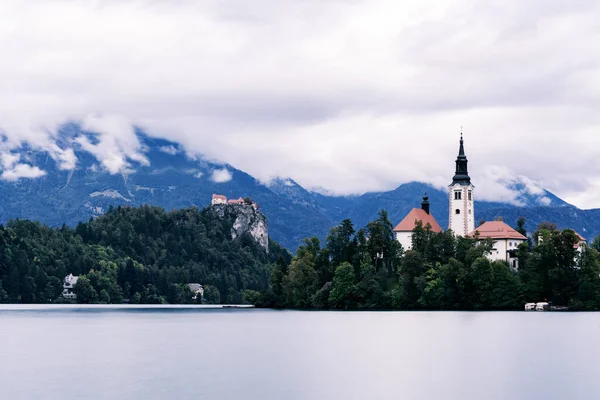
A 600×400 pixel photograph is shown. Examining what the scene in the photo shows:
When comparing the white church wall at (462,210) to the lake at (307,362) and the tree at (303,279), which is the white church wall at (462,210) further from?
the lake at (307,362)

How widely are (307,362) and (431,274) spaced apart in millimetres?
89255

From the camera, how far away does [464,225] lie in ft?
614

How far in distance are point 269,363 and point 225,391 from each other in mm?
14222

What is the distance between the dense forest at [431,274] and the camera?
468 ft

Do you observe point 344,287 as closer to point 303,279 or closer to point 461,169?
point 303,279

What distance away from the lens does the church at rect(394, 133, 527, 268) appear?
566 ft

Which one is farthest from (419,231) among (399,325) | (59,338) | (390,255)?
(59,338)

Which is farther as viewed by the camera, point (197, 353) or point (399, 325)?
point (399, 325)

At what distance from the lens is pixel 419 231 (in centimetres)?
16488

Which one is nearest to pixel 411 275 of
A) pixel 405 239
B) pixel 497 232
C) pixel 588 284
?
pixel 588 284

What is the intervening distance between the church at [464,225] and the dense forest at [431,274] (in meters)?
4.79

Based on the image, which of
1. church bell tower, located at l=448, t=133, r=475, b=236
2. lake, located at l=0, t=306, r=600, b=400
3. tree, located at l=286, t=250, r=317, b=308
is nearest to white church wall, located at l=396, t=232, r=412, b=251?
church bell tower, located at l=448, t=133, r=475, b=236

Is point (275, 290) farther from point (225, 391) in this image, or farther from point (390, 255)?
point (225, 391)

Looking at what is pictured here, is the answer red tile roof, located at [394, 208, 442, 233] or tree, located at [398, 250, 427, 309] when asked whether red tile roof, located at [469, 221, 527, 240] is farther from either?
tree, located at [398, 250, 427, 309]
